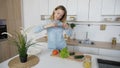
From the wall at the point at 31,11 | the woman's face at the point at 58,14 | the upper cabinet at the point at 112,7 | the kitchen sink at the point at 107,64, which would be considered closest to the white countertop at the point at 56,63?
the kitchen sink at the point at 107,64

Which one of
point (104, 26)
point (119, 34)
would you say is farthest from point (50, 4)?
point (119, 34)

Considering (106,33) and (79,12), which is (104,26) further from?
(79,12)

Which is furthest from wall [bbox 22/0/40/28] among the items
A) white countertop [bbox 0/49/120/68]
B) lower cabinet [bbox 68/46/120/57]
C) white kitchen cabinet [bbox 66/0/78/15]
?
white countertop [bbox 0/49/120/68]

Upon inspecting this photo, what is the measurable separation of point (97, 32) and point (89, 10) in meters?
0.53

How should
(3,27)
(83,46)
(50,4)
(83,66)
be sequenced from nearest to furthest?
(83,66) → (83,46) → (50,4) → (3,27)

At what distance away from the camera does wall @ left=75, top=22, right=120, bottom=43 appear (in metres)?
2.48

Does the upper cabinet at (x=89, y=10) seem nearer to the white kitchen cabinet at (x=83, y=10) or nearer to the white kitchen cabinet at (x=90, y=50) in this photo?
the white kitchen cabinet at (x=83, y=10)

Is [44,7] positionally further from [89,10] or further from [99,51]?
[99,51]

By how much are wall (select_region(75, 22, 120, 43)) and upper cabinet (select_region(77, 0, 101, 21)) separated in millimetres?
213

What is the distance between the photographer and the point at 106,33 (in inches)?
99.9

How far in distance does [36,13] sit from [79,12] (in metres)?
1.14

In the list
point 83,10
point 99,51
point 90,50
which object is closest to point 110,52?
point 99,51

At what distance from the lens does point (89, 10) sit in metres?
2.46

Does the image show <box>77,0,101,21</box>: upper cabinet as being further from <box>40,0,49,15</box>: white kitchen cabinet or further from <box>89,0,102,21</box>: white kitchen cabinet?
<box>40,0,49,15</box>: white kitchen cabinet
